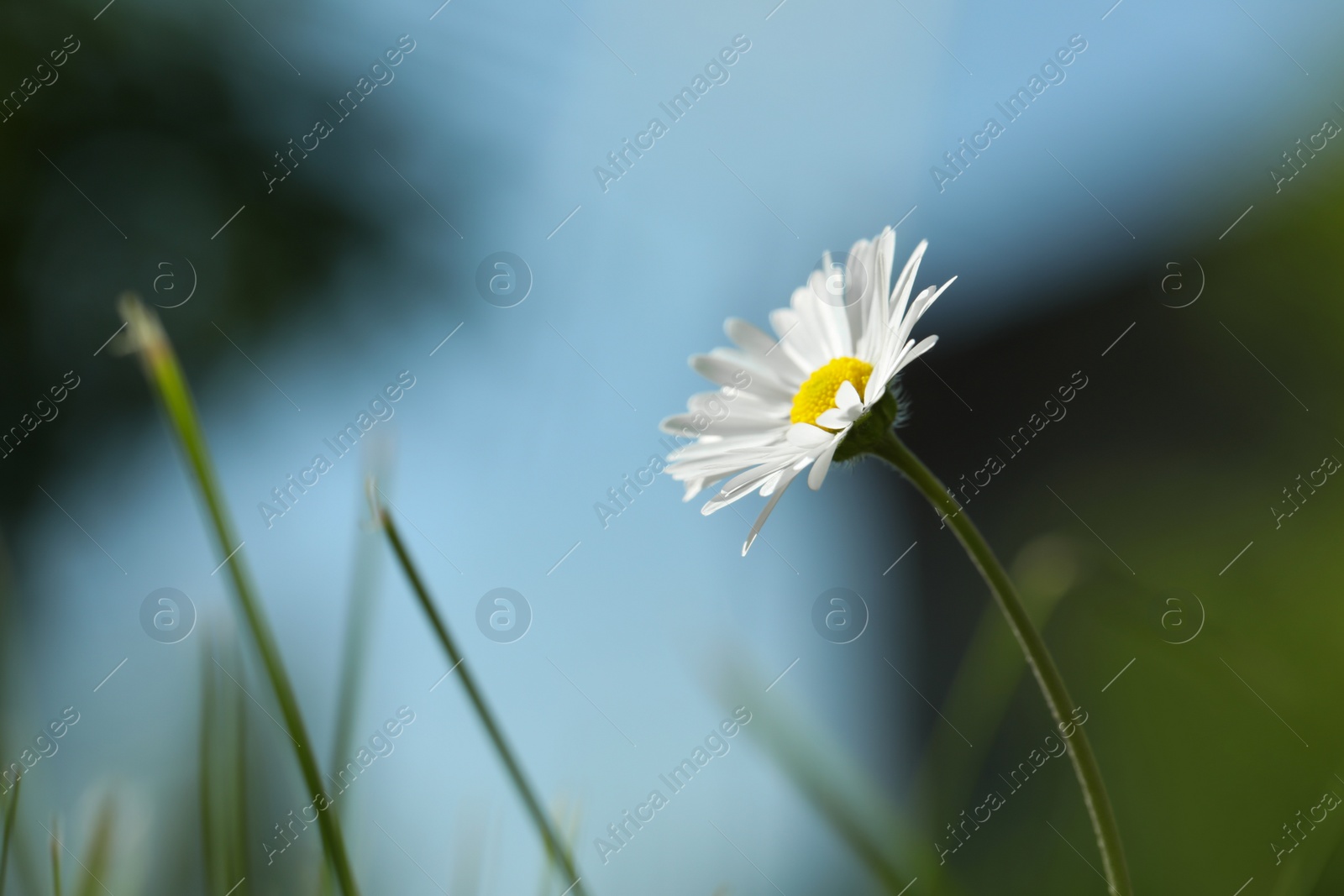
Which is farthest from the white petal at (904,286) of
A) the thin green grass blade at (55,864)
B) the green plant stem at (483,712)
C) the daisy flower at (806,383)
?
the thin green grass blade at (55,864)

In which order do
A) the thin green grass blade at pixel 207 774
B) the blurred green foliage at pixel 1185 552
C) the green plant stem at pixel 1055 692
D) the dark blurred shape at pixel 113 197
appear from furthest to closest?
1. the dark blurred shape at pixel 113 197
2. the blurred green foliage at pixel 1185 552
3. the thin green grass blade at pixel 207 774
4. the green plant stem at pixel 1055 692

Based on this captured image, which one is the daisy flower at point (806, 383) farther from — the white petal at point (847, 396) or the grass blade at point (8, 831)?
the grass blade at point (8, 831)

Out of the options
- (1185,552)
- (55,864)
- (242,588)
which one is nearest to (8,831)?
(55,864)

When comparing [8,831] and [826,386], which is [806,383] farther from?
[8,831]

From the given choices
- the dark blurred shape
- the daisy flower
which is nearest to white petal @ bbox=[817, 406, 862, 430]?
the daisy flower

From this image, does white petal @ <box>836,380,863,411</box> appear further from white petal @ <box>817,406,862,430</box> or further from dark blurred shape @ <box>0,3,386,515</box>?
dark blurred shape @ <box>0,3,386,515</box>

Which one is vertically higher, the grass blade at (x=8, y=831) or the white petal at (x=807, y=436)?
the grass blade at (x=8, y=831)
